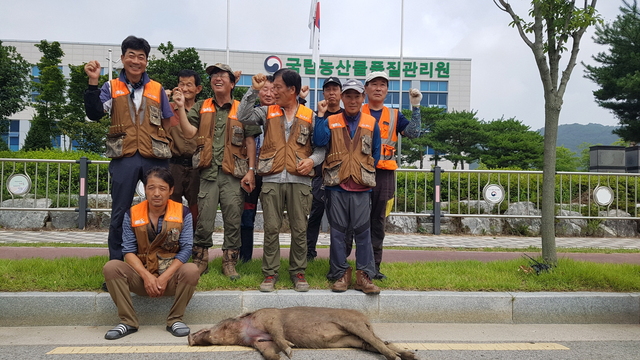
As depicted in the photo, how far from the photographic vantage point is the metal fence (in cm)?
1066

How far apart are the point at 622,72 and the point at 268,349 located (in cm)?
2396

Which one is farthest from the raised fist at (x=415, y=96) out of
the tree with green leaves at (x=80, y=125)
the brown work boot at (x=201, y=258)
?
the tree with green leaves at (x=80, y=125)

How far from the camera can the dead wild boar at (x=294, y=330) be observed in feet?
12.3

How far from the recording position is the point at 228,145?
5277 mm

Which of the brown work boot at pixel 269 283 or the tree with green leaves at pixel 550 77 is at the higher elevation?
the tree with green leaves at pixel 550 77

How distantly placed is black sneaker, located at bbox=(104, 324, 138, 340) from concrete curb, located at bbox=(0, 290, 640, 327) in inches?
12.3

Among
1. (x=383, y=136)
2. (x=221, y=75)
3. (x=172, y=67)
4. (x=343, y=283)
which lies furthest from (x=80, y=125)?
(x=343, y=283)

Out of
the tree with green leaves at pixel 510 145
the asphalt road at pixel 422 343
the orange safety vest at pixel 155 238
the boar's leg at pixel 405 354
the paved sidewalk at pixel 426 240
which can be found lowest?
the asphalt road at pixel 422 343

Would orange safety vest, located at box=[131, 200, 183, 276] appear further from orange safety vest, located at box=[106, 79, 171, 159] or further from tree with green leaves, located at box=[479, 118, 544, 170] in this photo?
tree with green leaves, located at box=[479, 118, 544, 170]

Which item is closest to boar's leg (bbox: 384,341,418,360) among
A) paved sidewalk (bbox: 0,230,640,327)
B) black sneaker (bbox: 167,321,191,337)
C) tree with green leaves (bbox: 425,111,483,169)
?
paved sidewalk (bbox: 0,230,640,327)

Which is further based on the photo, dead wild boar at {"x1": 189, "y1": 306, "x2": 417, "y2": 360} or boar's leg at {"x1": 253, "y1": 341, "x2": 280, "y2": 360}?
dead wild boar at {"x1": 189, "y1": 306, "x2": 417, "y2": 360}

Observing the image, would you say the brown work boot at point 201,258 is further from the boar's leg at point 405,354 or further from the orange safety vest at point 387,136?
the boar's leg at point 405,354

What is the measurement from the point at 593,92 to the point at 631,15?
3807 mm

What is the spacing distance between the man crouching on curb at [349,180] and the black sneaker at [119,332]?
1884mm
